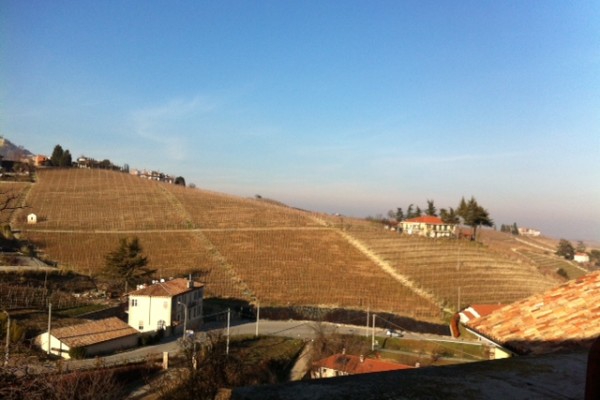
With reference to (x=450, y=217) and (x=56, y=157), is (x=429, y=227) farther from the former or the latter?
(x=56, y=157)

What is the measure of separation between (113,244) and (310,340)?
3003 centimetres

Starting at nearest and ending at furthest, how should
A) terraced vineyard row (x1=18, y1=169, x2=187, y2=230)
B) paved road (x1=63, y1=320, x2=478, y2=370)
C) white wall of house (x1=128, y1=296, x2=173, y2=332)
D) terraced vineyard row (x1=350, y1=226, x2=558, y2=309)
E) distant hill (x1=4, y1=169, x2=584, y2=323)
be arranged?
paved road (x1=63, y1=320, x2=478, y2=370) < white wall of house (x1=128, y1=296, x2=173, y2=332) < distant hill (x1=4, y1=169, x2=584, y2=323) < terraced vineyard row (x1=350, y1=226, x2=558, y2=309) < terraced vineyard row (x1=18, y1=169, x2=187, y2=230)

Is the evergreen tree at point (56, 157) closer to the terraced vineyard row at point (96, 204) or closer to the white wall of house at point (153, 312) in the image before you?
the terraced vineyard row at point (96, 204)

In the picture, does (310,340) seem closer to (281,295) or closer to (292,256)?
(281,295)

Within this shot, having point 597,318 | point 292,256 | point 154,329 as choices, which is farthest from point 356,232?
point 597,318

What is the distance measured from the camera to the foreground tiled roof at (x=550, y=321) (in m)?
5.36

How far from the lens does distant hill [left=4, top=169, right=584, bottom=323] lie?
46906 mm

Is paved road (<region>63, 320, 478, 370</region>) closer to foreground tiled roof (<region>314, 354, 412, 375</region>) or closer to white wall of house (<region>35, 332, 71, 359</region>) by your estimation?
white wall of house (<region>35, 332, 71, 359</region>)

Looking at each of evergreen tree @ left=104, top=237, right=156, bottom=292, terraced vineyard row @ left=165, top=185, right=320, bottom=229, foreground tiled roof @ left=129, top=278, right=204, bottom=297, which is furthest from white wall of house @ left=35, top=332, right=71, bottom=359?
terraced vineyard row @ left=165, top=185, right=320, bottom=229

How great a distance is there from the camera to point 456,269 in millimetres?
56375

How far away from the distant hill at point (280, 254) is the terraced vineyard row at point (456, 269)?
0.16 metres

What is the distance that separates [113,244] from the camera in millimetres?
53000

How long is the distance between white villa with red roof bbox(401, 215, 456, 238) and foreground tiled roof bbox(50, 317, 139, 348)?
54.6 meters

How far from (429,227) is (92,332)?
64.4 m
